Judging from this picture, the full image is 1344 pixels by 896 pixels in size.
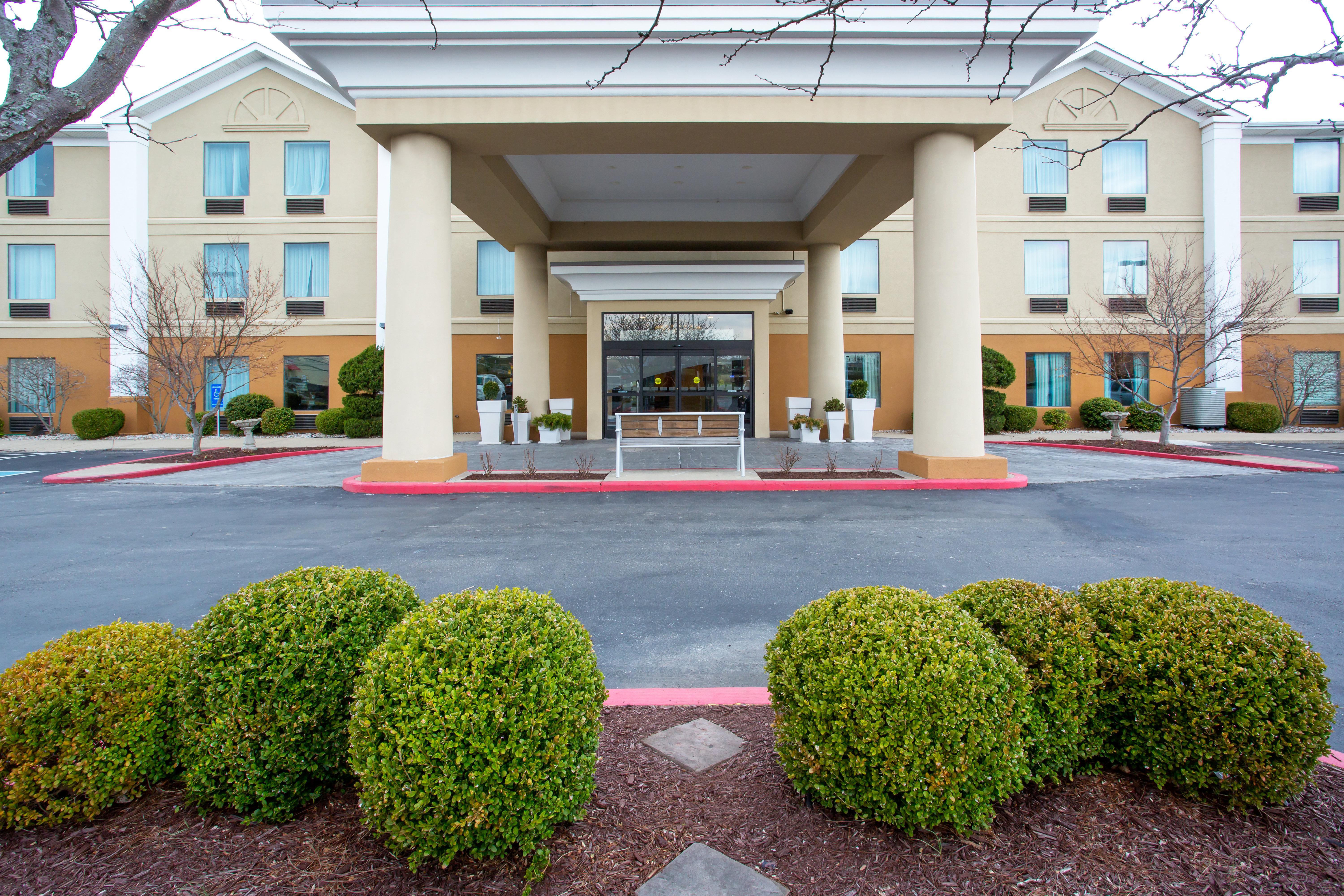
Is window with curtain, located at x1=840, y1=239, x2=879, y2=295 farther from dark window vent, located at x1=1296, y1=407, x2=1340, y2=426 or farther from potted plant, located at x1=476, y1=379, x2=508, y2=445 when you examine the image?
dark window vent, located at x1=1296, y1=407, x2=1340, y2=426

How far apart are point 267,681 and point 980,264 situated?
25.7 meters

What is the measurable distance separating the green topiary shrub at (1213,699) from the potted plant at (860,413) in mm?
16692

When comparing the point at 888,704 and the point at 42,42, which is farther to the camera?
the point at 42,42

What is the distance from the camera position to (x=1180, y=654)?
7.78 ft

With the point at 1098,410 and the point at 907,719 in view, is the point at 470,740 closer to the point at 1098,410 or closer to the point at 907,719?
the point at 907,719

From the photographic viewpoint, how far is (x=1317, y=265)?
23.7 meters

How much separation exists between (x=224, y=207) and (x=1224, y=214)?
33.3 m

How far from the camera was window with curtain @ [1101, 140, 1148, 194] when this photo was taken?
77.2 ft

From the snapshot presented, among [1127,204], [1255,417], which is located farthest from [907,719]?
[1127,204]

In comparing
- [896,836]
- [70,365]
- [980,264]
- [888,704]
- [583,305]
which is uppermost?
[980,264]

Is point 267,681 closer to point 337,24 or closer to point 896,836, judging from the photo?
point 896,836

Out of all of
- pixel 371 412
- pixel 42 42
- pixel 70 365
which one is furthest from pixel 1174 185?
pixel 70 365

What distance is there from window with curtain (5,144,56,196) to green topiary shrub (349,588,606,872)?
103ft

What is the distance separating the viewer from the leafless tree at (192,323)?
16.2m
